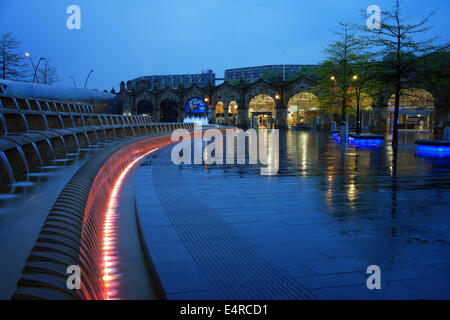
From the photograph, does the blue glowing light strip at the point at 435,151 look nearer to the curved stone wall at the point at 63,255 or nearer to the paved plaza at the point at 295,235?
the paved plaza at the point at 295,235

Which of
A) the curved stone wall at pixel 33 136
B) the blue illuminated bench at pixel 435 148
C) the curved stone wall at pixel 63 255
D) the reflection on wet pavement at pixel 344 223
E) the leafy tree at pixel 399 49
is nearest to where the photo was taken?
the curved stone wall at pixel 63 255

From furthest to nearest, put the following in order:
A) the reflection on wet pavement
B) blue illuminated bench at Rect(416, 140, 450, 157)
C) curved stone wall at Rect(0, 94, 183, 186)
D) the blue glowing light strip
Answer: the blue glowing light strip, blue illuminated bench at Rect(416, 140, 450, 157), curved stone wall at Rect(0, 94, 183, 186), the reflection on wet pavement

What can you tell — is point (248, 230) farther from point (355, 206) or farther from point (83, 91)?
point (83, 91)

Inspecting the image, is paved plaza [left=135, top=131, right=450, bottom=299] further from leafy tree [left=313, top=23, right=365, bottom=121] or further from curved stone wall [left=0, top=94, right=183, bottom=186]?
leafy tree [left=313, top=23, right=365, bottom=121]

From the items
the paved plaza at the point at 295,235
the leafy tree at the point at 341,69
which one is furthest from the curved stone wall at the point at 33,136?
the leafy tree at the point at 341,69

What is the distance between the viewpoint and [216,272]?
3648 millimetres

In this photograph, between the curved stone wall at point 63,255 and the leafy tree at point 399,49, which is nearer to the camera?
the curved stone wall at point 63,255

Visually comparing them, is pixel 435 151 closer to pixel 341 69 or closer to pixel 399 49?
pixel 399 49

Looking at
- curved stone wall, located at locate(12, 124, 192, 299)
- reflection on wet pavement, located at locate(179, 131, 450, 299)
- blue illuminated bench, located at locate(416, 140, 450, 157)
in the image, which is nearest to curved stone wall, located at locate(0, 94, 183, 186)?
curved stone wall, located at locate(12, 124, 192, 299)

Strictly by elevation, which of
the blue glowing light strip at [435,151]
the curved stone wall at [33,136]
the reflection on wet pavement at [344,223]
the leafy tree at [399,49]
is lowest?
the reflection on wet pavement at [344,223]

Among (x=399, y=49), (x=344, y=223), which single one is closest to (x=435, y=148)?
(x=399, y=49)

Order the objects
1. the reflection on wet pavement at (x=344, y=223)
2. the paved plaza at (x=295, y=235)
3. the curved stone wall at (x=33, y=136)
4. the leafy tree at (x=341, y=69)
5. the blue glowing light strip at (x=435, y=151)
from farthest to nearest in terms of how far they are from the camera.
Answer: the leafy tree at (x=341, y=69)
the blue glowing light strip at (x=435, y=151)
the curved stone wall at (x=33, y=136)
the reflection on wet pavement at (x=344, y=223)
the paved plaza at (x=295, y=235)

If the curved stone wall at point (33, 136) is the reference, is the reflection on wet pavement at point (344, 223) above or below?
below
